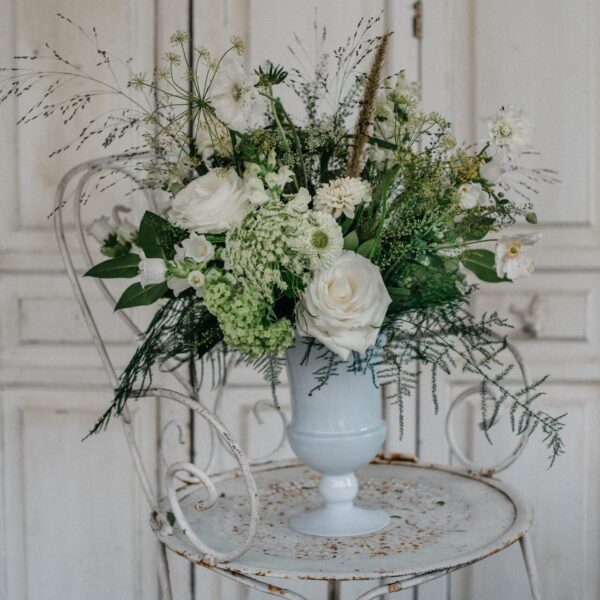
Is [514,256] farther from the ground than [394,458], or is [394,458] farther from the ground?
[514,256]

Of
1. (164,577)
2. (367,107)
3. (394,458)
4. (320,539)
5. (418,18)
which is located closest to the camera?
(367,107)

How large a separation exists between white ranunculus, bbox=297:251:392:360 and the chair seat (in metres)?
0.30

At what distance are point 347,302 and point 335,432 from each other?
0.86 ft

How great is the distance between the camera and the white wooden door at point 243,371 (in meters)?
1.86

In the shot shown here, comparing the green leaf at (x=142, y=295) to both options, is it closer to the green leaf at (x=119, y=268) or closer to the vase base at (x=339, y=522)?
the green leaf at (x=119, y=268)

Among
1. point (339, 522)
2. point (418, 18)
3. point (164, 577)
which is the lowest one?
point (164, 577)

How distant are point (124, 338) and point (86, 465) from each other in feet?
1.03

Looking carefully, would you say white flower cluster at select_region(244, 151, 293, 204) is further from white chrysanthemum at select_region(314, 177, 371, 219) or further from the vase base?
the vase base

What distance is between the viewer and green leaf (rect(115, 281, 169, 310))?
3.92ft

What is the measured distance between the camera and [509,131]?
1.17 m

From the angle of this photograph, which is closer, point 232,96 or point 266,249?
point 266,249

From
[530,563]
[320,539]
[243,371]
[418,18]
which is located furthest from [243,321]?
[418,18]

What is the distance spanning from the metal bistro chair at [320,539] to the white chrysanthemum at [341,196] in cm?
31

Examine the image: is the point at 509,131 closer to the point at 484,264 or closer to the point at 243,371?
the point at 484,264
